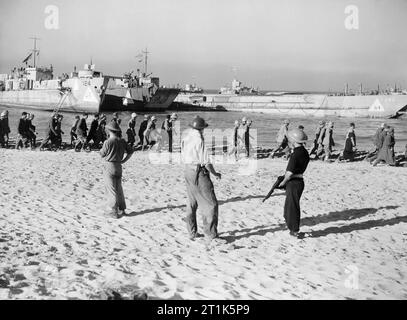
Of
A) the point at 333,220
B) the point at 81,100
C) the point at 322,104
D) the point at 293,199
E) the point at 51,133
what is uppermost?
the point at 322,104

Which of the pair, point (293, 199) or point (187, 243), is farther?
point (293, 199)

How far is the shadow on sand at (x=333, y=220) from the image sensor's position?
6.44m

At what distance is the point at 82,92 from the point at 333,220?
5113 cm

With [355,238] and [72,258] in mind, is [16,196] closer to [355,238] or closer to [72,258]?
[72,258]

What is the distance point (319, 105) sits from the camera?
65.9 m

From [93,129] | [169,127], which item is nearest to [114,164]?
[169,127]

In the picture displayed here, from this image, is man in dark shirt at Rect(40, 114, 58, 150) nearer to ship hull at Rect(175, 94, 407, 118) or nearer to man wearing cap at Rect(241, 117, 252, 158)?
man wearing cap at Rect(241, 117, 252, 158)

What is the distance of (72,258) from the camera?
16.2 ft

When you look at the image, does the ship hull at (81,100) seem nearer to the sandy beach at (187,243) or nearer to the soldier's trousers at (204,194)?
the sandy beach at (187,243)

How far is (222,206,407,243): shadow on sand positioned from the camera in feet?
21.1

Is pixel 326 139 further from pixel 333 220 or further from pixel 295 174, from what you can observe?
pixel 295 174

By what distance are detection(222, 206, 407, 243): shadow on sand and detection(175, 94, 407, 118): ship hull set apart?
177 feet

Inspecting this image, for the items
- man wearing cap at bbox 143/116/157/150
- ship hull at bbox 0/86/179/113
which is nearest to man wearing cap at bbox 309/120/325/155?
man wearing cap at bbox 143/116/157/150

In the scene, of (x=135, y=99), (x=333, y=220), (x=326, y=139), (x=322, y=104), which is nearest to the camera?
(x=333, y=220)
